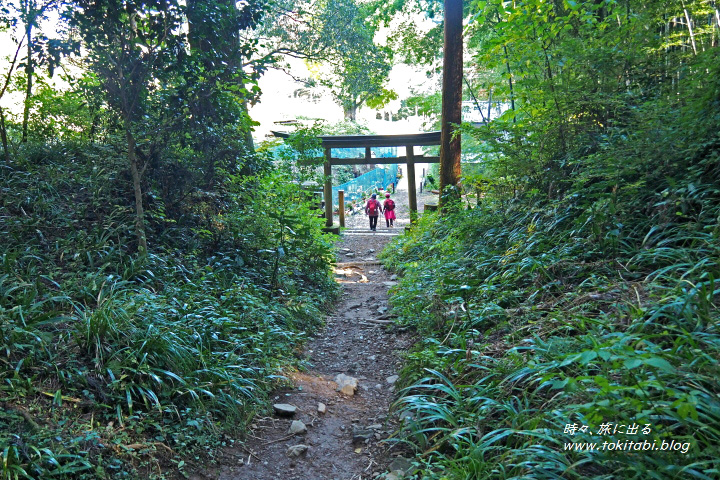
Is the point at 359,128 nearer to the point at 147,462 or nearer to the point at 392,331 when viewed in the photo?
the point at 392,331

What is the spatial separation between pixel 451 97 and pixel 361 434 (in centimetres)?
890

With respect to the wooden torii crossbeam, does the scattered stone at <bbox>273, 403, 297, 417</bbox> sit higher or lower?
lower

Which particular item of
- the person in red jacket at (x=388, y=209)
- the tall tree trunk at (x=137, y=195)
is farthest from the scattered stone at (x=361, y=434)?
the person in red jacket at (x=388, y=209)

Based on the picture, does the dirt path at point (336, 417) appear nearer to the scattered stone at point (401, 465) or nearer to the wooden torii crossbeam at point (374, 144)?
the scattered stone at point (401, 465)

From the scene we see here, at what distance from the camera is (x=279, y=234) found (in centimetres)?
721

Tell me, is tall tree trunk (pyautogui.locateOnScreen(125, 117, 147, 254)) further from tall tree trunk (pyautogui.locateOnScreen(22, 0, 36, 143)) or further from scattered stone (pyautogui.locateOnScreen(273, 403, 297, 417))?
scattered stone (pyautogui.locateOnScreen(273, 403, 297, 417))

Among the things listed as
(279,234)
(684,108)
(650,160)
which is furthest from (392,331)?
(684,108)

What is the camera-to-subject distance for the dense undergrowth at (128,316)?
9.52 ft

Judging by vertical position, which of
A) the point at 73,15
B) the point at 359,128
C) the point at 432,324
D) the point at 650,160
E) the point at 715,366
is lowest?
the point at 432,324

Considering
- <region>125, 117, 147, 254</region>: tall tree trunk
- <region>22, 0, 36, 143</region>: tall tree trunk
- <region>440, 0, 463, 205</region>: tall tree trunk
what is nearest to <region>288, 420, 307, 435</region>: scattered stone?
<region>125, 117, 147, 254</region>: tall tree trunk

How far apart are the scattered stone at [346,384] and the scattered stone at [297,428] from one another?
2.30 ft

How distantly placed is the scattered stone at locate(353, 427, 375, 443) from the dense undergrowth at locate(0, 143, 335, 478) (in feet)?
2.59

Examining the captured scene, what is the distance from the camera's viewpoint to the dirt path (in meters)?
3.15

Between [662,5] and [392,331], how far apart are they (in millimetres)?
4913
